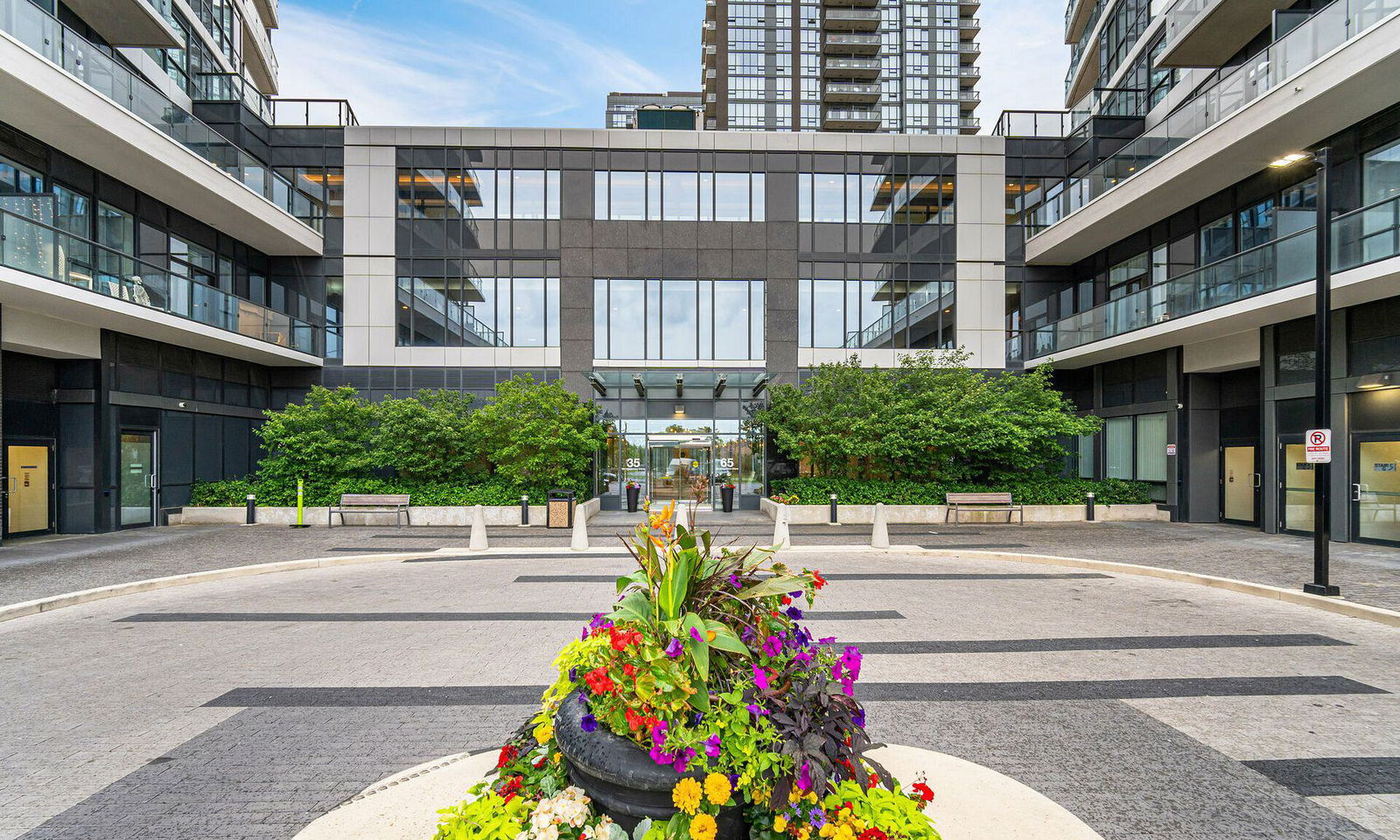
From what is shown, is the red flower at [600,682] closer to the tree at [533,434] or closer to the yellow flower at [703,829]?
the yellow flower at [703,829]

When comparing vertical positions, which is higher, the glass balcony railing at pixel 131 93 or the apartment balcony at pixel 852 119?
the apartment balcony at pixel 852 119

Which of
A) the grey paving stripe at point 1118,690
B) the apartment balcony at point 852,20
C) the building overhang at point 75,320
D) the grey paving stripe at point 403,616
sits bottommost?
the grey paving stripe at point 403,616

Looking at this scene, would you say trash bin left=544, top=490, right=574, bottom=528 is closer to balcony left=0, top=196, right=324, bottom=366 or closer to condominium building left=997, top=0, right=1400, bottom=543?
balcony left=0, top=196, right=324, bottom=366

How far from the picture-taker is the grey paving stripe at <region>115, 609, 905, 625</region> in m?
8.71

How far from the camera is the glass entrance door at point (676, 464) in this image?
27.0 m

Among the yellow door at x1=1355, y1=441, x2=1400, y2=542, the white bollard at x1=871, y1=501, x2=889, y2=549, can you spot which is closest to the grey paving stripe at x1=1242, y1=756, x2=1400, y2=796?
the white bollard at x1=871, y1=501, x2=889, y2=549

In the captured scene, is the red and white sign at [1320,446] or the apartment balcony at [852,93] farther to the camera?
the apartment balcony at [852,93]

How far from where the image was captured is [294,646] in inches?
294

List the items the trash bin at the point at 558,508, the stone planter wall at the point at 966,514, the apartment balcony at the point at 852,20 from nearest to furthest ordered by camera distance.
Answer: the trash bin at the point at 558,508 → the stone planter wall at the point at 966,514 → the apartment balcony at the point at 852,20

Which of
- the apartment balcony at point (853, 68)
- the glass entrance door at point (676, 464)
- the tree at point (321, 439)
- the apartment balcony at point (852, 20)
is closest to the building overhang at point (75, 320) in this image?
the tree at point (321, 439)

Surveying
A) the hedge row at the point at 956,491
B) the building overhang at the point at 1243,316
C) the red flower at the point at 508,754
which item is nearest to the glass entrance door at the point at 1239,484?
the hedge row at the point at 956,491

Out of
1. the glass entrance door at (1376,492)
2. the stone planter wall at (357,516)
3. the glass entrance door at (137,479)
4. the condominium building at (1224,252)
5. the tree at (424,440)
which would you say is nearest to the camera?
the condominium building at (1224,252)

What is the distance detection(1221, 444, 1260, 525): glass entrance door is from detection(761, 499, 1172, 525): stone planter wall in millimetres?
1613

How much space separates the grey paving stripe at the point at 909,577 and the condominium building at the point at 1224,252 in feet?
22.3
